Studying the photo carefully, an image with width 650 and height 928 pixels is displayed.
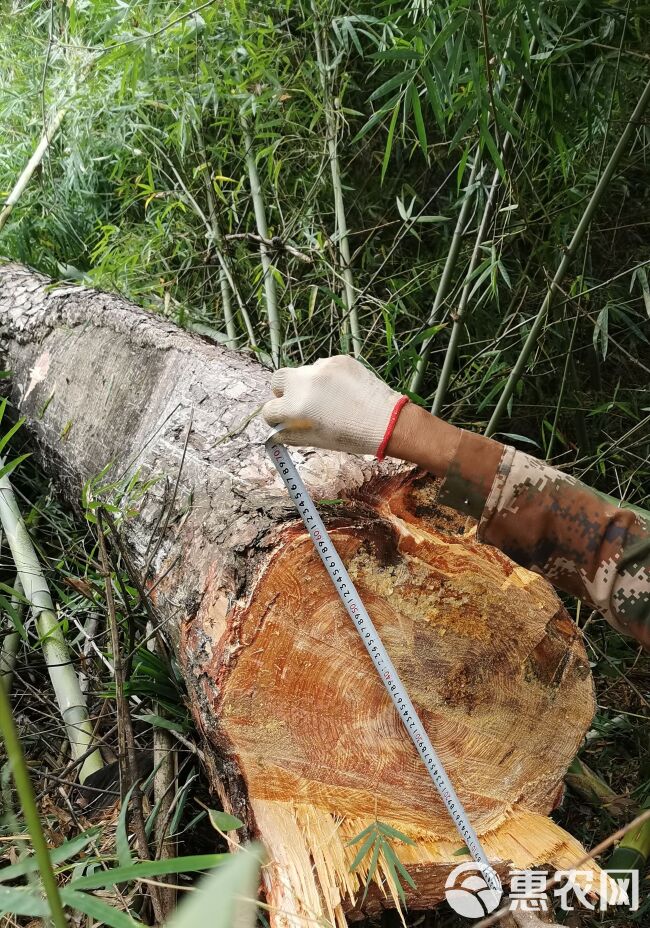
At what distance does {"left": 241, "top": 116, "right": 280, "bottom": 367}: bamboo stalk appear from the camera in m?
2.78

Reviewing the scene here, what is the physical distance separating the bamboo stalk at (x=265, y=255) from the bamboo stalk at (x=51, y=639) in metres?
1.04

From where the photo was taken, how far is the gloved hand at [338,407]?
51.6 inches

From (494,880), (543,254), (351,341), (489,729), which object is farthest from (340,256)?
(494,880)

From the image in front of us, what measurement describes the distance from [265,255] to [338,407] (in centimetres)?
163

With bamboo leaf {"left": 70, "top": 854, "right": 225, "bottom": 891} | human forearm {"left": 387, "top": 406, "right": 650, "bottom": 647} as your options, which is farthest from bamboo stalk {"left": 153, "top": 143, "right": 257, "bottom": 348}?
bamboo leaf {"left": 70, "top": 854, "right": 225, "bottom": 891}

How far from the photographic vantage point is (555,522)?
128 centimetres

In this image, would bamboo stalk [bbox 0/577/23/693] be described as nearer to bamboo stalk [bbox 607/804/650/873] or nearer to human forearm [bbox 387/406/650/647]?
human forearm [bbox 387/406/650/647]

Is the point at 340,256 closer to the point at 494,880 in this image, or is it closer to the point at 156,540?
the point at 156,540

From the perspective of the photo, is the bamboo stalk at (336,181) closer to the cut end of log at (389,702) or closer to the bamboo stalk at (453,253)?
the bamboo stalk at (453,253)

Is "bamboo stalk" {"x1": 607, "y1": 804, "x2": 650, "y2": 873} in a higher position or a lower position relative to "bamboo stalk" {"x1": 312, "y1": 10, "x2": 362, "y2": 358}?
lower

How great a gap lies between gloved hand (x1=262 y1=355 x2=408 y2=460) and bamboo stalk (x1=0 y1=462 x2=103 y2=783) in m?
0.86

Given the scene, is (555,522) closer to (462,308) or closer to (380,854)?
(380,854)

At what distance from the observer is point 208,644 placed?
4.50 ft

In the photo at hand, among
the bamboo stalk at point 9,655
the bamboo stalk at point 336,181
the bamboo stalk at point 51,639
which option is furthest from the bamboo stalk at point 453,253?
the bamboo stalk at point 9,655
